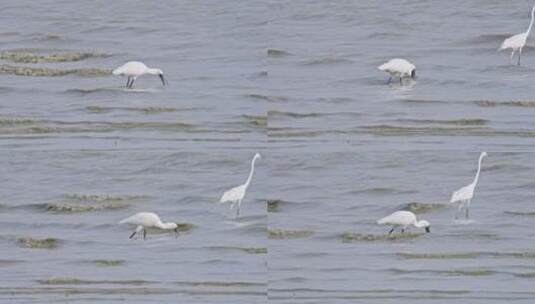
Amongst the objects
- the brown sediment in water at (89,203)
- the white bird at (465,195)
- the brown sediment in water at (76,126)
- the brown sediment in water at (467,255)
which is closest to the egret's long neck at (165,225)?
the brown sediment in water at (89,203)

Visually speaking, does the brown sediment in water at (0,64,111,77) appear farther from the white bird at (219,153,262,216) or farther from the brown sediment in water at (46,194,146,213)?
the white bird at (219,153,262,216)

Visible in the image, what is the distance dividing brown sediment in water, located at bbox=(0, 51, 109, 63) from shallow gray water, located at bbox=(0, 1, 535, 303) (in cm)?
2

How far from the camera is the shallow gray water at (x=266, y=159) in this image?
10.8 metres

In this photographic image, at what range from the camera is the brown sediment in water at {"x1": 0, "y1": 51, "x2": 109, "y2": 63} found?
44.3ft

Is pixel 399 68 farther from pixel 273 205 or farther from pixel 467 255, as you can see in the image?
pixel 467 255

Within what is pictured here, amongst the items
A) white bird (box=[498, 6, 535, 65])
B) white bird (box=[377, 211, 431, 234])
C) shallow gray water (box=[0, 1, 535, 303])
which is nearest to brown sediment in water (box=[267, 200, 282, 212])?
shallow gray water (box=[0, 1, 535, 303])

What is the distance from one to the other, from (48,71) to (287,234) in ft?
8.76

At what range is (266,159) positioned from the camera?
1192 centimetres

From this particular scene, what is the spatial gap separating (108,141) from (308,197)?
1222 millimetres

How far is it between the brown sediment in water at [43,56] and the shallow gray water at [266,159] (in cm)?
2

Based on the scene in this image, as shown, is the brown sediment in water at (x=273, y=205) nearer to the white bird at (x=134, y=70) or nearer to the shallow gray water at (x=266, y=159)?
the shallow gray water at (x=266, y=159)

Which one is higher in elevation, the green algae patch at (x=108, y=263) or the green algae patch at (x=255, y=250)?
the green algae patch at (x=255, y=250)

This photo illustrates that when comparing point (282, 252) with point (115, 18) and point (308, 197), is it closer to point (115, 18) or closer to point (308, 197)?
point (308, 197)

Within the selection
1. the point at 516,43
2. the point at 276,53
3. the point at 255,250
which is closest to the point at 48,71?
the point at 276,53
